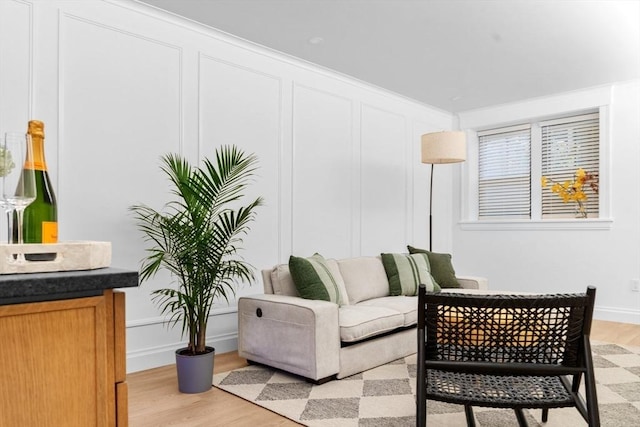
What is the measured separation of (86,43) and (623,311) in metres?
5.59

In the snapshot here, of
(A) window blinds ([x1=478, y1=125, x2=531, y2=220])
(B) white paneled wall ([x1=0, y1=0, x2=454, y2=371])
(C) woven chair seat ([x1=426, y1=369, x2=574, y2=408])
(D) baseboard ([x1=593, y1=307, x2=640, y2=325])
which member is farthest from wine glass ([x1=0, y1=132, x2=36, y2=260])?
(A) window blinds ([x1=478, y1=125, x2=531, y2=220])

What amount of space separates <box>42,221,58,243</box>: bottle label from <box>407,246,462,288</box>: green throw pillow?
12.5 feet

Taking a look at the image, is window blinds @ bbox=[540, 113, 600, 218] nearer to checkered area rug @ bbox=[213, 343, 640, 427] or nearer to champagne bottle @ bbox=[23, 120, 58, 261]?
checkered area rug @ bbox=[213, 343, 640, 427]

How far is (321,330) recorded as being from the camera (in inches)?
114

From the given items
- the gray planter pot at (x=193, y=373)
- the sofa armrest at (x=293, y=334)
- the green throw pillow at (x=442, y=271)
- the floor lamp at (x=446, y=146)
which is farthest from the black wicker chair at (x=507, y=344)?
the floor lamp at (x=446, y=146)

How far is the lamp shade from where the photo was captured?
178 inches

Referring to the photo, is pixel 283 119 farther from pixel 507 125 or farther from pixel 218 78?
pixel 507 125

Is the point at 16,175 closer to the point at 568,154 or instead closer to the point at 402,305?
the point at 402,305

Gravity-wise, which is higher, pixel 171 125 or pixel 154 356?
pixel 171 125

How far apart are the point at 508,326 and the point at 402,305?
2.17m

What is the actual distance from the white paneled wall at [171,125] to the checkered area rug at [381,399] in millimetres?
898

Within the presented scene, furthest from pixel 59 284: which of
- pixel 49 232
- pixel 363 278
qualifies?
pixel 363 278

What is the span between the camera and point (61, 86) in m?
2.92

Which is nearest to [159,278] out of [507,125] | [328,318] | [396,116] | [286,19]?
[328,318]
